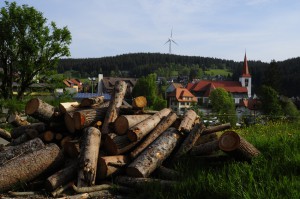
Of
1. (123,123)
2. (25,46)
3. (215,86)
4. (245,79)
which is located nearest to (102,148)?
(123,123)

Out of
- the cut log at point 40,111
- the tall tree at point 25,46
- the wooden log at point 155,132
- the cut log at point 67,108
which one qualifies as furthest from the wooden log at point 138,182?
the tall tree at point 25,46

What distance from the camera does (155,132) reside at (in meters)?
8.75

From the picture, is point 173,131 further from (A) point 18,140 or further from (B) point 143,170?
(A) point 18,140

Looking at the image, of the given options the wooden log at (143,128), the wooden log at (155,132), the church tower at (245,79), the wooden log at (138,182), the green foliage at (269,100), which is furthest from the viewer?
the church tower at (245,79)

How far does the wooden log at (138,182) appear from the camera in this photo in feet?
22.0

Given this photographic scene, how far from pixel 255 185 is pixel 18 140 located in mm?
6183

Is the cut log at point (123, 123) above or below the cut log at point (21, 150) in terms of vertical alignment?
above

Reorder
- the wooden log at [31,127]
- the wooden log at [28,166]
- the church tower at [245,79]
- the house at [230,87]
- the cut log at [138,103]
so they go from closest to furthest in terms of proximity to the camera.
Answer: the wooden log at [28,166], the wooden log at [31,127], the cut log at [138,103], the house at [230,87], the church tower at [245,79]

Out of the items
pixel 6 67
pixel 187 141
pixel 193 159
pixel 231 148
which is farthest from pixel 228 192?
pixel 6 67

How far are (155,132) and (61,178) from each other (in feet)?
7.70

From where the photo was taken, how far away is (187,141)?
835cm

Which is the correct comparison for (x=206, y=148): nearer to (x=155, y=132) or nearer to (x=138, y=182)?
(x=155, y=132)


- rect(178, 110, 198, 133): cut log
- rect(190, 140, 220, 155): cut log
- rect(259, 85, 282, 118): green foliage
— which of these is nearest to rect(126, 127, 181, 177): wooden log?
rect(178, 110, 198, 133): cut log

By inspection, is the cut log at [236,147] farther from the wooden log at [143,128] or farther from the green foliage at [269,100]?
the green foliage at [269,100]
